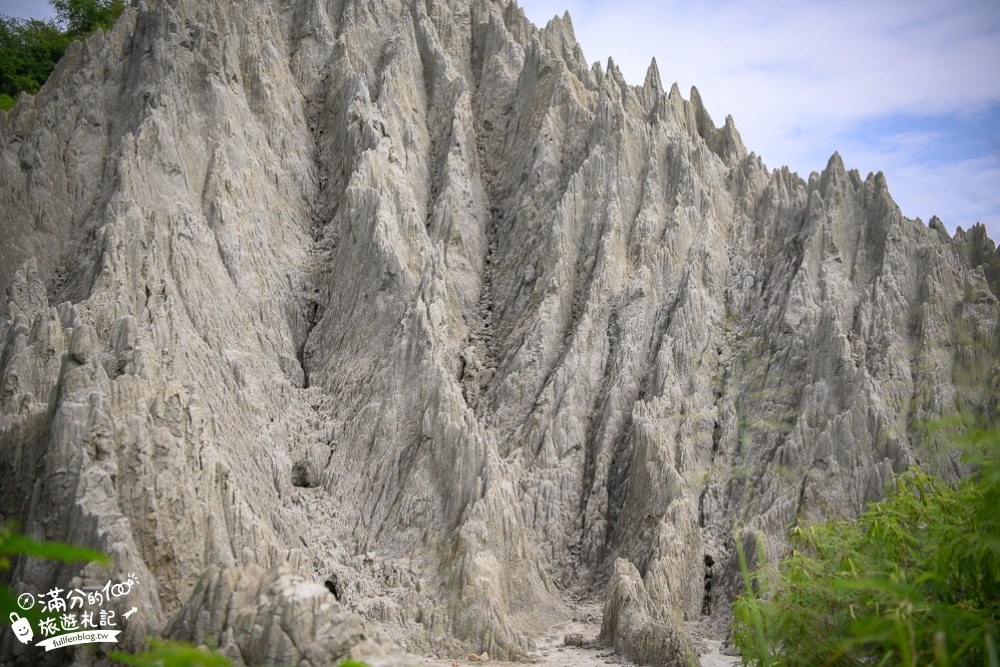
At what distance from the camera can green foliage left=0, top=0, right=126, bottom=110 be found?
40.8m

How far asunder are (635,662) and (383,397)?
378 inches

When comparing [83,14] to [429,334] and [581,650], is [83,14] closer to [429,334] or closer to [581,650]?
[429,334]

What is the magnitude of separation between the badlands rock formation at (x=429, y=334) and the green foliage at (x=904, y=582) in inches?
203

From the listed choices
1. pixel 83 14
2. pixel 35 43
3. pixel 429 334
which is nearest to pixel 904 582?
pixel 429 334

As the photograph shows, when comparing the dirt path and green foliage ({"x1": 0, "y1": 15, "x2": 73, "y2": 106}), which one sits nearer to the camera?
the dirt path

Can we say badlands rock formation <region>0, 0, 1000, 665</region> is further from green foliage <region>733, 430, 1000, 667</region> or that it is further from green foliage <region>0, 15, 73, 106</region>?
green foliage <region>0, 15, 73, 106</region>

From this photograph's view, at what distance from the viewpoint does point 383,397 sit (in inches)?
987

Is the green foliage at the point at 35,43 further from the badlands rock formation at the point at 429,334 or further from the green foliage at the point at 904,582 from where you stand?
the green foliage at the point at 904,582

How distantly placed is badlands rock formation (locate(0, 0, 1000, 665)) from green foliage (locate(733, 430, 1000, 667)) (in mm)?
5146

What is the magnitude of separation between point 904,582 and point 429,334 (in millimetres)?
17286

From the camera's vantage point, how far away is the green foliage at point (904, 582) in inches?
334

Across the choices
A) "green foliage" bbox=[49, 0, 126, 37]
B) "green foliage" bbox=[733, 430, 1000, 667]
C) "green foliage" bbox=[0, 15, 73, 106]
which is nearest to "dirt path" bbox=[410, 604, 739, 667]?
"green foliage" bbox=[733, 430, 1000, 667]

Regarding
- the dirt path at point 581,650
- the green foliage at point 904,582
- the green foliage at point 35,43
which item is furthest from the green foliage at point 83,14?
the green foliage at point 904,582

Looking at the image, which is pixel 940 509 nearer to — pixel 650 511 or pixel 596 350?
pixel 650 511
